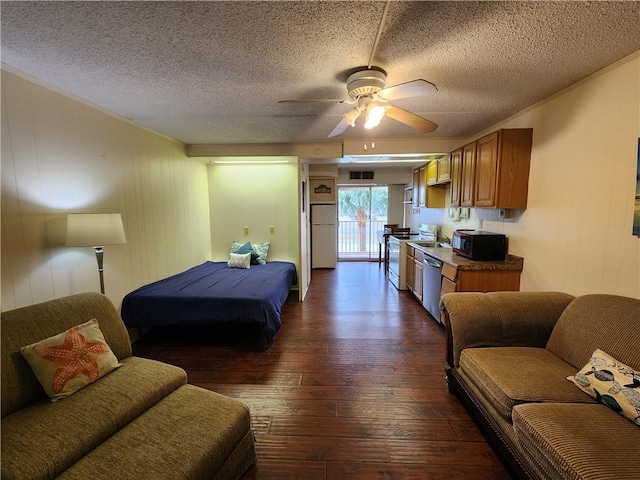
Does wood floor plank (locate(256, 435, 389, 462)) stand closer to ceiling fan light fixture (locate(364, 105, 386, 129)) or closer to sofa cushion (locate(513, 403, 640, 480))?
Result: sofa cushion (locate(513, 403, 640, 480))

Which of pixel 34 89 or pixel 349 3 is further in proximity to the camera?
pixel 34 89

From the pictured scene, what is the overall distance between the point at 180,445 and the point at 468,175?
3.63 m

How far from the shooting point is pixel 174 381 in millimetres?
1739

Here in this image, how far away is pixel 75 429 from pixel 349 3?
240cm

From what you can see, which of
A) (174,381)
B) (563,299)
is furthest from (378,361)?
(174,381)

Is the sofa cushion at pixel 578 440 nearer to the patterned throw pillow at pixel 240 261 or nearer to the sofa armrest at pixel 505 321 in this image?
the sofa armrest at pixel 505 321

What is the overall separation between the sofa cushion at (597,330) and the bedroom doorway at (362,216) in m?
5.79

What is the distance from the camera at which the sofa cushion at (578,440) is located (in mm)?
1062

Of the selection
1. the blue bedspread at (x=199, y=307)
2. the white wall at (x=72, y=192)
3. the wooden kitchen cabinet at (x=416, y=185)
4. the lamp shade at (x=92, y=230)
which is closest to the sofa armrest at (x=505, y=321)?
the blue bedspread at (x=199, y=307)

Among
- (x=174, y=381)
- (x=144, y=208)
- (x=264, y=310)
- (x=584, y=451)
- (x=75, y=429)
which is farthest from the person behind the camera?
(x=144, y=208)

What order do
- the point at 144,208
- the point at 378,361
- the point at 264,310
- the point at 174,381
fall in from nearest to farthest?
the point at 174,381 < the point at 378,361 < the point at 264,310 < the point at 144,208

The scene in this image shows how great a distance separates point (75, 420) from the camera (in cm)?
135

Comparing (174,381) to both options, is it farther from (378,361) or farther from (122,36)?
(122,36)

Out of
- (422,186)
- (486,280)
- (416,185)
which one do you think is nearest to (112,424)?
(486,280)
